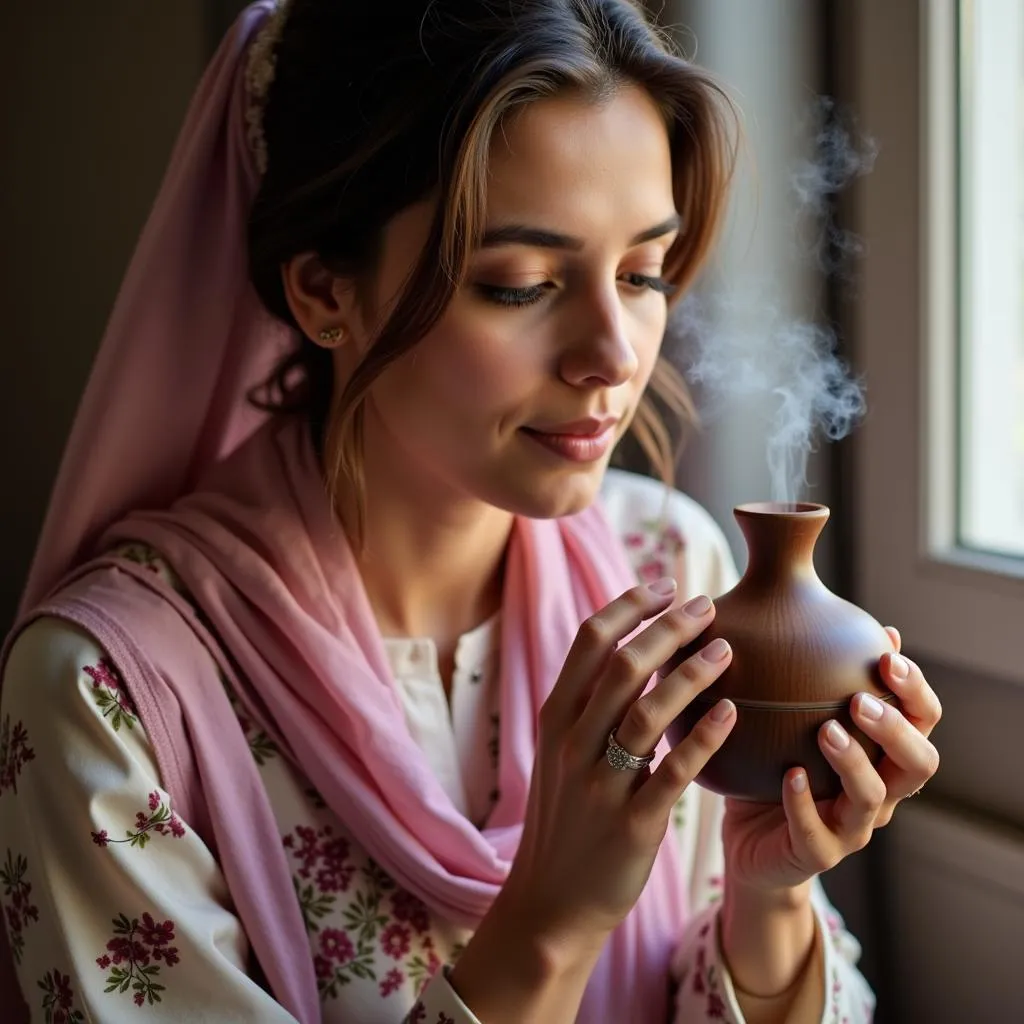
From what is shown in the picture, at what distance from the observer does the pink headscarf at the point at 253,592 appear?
1281 mm

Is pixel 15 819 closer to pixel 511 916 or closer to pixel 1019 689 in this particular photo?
pixel 511 916

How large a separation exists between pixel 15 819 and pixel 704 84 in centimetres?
106

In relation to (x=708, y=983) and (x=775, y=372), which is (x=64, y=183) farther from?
(x=708, y=983)

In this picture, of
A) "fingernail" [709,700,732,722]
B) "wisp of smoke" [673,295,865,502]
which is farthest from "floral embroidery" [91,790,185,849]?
"wisp of smoke" [673,295,865,502]

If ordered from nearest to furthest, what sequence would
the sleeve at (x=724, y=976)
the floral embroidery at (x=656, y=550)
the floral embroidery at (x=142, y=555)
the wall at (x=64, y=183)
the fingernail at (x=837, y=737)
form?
the fingernail at (x=837, y=737) → the sleeve at (x=724, y=976) → the floral embroidery at (x=142, y=555) → the floral embroidery at (x=656, y=550) → the wall at (x=64, y=183)

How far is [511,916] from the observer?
1.15 meters

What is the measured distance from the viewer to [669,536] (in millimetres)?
1668

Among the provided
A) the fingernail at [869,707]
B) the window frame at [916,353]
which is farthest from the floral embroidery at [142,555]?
the window frame at [916,353]

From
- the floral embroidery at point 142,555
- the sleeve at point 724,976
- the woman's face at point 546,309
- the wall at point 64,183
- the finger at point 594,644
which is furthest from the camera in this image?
the wall at point 64,183

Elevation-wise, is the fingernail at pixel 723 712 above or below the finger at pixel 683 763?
above

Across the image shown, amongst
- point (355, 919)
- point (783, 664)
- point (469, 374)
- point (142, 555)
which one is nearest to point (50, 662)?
point (142, 555)

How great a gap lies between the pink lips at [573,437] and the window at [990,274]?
593 millimetres

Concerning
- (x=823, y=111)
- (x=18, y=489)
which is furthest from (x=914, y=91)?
(x=18, y=489)

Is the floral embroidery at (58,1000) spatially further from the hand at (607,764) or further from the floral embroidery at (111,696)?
the hand at (607,764)
